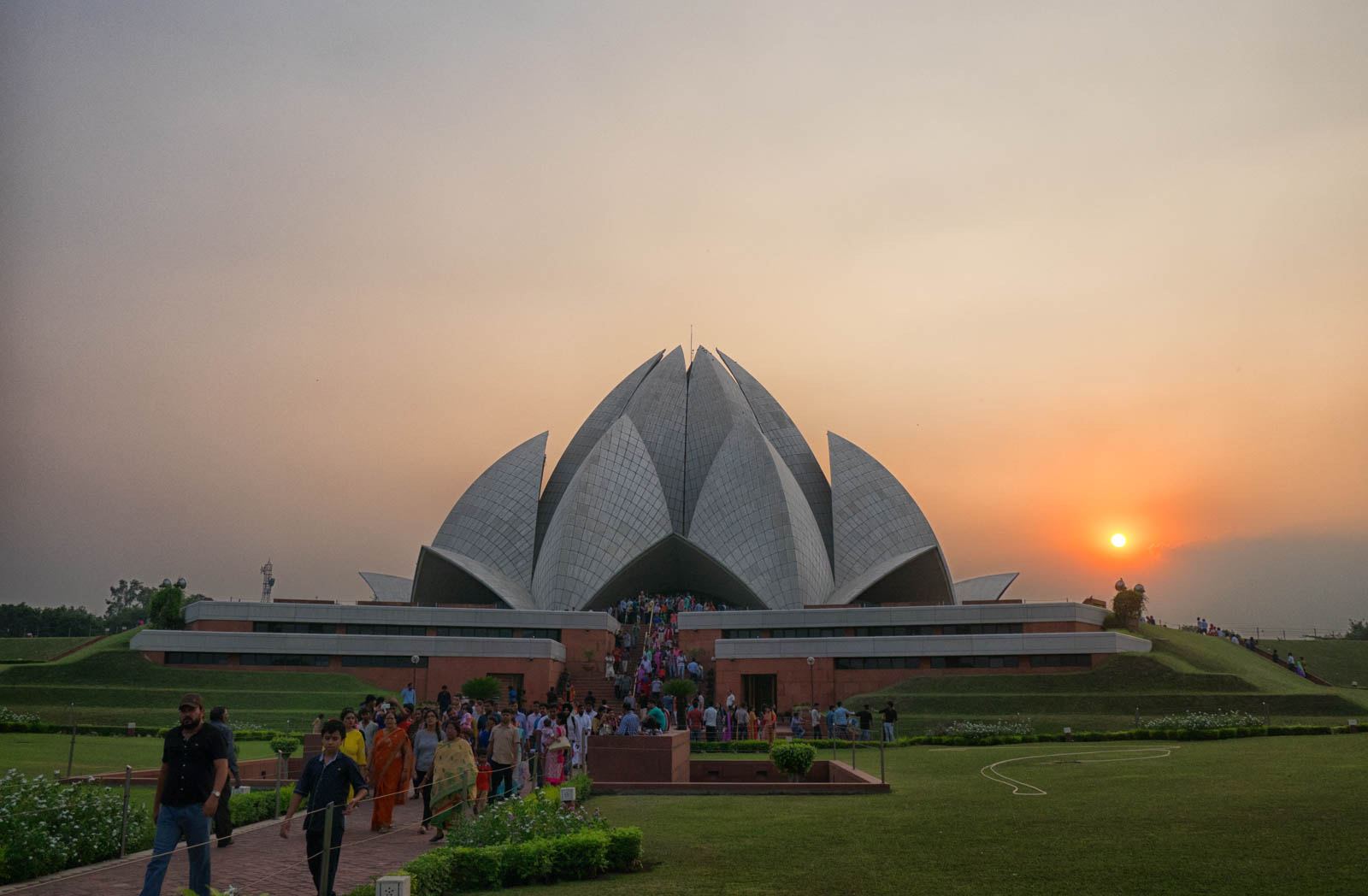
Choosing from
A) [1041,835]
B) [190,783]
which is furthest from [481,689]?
[190,783]

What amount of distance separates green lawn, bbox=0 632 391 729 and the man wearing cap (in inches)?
584

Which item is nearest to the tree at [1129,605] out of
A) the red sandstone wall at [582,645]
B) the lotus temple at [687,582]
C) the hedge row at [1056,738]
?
the lotus temple at [687,582]

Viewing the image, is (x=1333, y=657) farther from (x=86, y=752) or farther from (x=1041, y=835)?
(x=86, y=752)

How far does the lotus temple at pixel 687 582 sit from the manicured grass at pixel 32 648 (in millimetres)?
7939

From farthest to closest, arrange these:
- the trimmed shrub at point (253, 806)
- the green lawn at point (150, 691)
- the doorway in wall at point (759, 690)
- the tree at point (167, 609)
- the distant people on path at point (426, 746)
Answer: the tree at point (167, 609) < the doorway in wall at point (759, 690) < the green lawn at point (150, 691) < the distant people on path at point (426, 746) < the trimmed shrub at point (253, 806)

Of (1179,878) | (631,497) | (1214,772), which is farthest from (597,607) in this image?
(1179,878)

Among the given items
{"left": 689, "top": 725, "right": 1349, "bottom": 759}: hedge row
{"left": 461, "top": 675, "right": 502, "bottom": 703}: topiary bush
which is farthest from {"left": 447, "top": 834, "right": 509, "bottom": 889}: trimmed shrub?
{"left": 461, "top": 675, "right": 502, "bottom": 703}: topiary bush

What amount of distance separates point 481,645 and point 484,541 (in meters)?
11.9

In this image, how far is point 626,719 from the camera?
13883 mm

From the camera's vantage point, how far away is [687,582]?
122 ft

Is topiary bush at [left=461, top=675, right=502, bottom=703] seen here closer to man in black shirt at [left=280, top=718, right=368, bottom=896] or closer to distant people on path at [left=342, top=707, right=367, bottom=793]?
distant people on path at [left=342, top=707, right=367, bottom=793]

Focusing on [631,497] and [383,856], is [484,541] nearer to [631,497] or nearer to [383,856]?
[631,497]

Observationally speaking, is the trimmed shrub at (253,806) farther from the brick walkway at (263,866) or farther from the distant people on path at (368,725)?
the distant people on path at (368,725)

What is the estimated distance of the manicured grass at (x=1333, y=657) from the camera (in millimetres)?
28188
